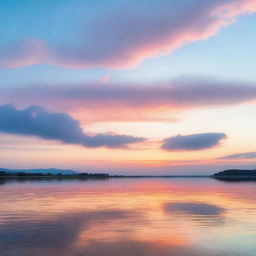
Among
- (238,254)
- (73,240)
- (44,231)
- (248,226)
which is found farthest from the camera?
(248,226)

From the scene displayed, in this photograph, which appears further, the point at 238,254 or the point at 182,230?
the point at 182,230

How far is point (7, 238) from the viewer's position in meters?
20.6

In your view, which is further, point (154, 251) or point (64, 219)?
point (64, 219)

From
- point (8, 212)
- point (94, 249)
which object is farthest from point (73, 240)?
point (8, 212)

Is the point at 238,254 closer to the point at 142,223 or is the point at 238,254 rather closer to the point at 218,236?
the point at 218,236

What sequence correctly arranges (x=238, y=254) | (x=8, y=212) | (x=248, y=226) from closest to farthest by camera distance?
(x=238, y=254) < (x=248, y=226) < (x=8, y=212)

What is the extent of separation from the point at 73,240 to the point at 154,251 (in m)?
5.71

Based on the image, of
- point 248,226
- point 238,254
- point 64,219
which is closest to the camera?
point 238,254

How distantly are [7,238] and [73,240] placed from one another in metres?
4.42

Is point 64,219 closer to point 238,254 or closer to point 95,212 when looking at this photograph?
point 95,212

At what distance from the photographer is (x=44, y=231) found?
23.0 metres

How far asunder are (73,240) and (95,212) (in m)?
13.2

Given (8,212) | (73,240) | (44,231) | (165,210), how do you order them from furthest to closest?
(165,210)
(8,212)
(44,231)
(73,240)

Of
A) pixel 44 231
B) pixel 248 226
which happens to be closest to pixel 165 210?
pixel 248 226
